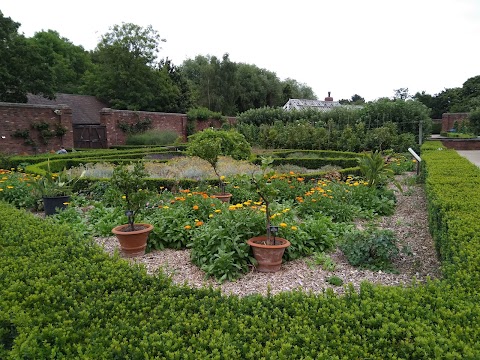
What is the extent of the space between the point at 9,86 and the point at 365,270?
70.5 feet

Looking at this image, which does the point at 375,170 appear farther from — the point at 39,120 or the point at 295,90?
the point at 295,90

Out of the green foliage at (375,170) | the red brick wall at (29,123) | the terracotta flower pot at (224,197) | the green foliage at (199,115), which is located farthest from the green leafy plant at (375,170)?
the green foliage at (199,115)

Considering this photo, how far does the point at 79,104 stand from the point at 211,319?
87.1ft

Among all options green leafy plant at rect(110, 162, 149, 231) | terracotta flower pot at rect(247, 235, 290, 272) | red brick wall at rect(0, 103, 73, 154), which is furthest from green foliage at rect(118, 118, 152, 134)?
terracotta flower pot at rect(247, 235, 290, 272)

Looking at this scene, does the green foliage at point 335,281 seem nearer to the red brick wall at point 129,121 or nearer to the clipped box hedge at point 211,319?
the clipped box hedge at point 211,319

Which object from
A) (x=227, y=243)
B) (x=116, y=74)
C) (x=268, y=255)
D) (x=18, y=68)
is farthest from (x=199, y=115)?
(x=268, y=255)

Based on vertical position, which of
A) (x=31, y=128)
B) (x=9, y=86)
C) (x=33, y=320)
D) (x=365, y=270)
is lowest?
(x=365, y=270)

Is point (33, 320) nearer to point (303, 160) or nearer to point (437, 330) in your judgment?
point (437, 330)

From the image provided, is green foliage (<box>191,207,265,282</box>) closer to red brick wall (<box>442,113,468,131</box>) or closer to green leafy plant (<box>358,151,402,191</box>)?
green leafy plant (<box>358,151,402,191</box>)

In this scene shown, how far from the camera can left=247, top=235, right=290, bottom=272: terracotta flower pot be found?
143 inches

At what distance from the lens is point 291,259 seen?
13.2 ft

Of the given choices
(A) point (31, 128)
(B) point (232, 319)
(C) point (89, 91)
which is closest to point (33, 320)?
(B) point (232, 319)

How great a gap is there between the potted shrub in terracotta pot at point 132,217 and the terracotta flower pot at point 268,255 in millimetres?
1335

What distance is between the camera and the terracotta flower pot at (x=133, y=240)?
13.7 ft
